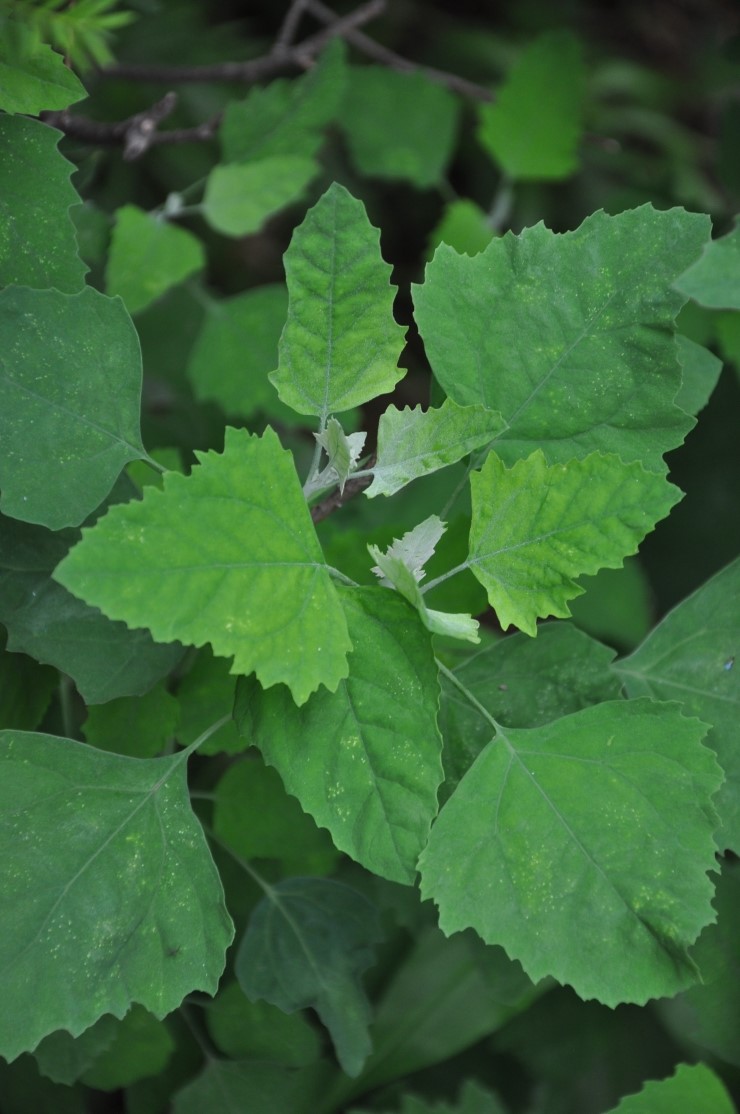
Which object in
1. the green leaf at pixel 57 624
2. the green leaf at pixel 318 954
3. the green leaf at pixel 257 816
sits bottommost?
the green leaf at pixel 318 954

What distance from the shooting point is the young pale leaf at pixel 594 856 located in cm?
76

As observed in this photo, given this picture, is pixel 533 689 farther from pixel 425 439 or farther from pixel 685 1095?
pixel 685 1095

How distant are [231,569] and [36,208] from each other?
40 centimetres

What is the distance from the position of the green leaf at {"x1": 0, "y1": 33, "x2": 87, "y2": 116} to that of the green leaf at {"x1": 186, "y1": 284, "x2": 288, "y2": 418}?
0.64 meters

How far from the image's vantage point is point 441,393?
954 millimetres

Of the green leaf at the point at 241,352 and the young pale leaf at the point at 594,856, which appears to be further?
the green leaf at the point at 241,352

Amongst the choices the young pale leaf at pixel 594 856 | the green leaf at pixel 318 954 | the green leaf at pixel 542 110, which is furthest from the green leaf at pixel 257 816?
the green leaf at pixel 542 110

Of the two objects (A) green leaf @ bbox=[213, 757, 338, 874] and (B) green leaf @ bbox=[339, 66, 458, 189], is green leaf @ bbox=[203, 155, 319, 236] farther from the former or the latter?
(A) green leaf @ bbox=[213, 757, 338, 874]

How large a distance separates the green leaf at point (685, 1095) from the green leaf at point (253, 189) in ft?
3.80

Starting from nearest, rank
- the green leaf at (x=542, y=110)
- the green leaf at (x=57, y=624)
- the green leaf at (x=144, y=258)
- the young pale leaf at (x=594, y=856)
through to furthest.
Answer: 1. the young pale leaf at (x=594, y=856)
2. the green leaf at (x=57, y=624)
3. the green leaf at (x=144, y=258)
4. the green leaf at (x=542, y=110)

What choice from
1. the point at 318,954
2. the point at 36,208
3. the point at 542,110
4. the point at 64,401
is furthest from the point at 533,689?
the point at 542,110

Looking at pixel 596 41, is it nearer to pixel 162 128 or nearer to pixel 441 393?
pixel 162 128

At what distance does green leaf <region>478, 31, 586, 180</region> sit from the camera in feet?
5.42

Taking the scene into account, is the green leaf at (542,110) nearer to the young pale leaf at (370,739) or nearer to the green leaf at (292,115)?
the green leaf at (292,115)
